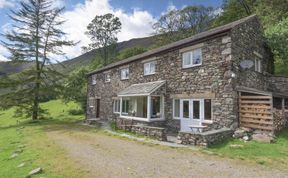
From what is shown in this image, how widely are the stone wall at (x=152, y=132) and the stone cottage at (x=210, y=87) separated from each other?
0.06m

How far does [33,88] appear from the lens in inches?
990

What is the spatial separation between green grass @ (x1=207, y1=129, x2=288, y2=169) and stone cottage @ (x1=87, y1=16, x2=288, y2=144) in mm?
654

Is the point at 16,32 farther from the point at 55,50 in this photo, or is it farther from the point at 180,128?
the point at 180,128

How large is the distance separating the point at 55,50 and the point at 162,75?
17948mm

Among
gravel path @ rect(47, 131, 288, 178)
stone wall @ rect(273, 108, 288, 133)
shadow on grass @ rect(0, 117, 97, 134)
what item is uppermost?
stone wall @ rect(273, 108, 288, 133)

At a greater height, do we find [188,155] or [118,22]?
[118,22]

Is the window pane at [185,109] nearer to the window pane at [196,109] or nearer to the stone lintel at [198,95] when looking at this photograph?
the stone lintel at [198,95]

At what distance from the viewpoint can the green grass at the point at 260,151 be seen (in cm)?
757

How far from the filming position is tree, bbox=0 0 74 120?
2475 cm

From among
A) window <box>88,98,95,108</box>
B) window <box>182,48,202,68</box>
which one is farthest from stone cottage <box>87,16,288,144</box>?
window <box>88,98,95,108</box>

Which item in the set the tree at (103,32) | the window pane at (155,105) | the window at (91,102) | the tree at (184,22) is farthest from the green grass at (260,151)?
the tree at (103,32)


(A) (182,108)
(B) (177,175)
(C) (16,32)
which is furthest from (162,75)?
(C) (16,32)

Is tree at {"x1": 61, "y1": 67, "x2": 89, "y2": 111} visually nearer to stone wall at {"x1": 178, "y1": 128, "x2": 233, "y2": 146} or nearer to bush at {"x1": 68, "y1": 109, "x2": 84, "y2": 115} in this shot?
bush at {"x1": 68, "y1": 109, "x2": 84, "y2": 115}

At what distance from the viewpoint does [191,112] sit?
13500 millimetres
